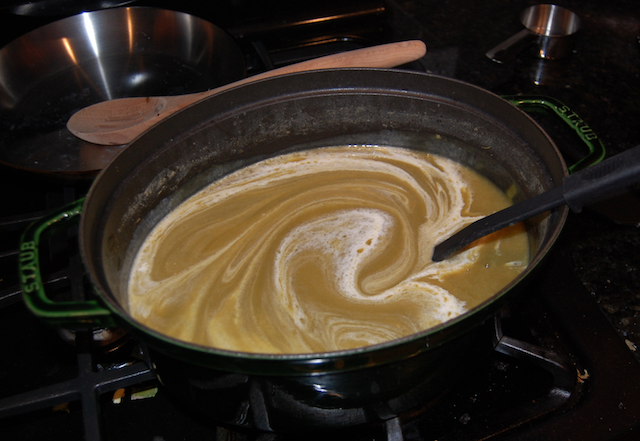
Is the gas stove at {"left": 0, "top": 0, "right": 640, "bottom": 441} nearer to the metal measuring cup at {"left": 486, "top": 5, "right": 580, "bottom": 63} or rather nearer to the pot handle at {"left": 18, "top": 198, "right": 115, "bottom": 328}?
the pot handle at {"left": 18, "top": 198, "right": 115, "bottom": 328}

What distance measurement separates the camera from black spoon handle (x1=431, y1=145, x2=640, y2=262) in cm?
83

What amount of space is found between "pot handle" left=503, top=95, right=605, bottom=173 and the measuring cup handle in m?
0.82

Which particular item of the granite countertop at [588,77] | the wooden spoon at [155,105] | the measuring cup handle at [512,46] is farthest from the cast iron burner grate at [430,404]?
the measuring cup handle at [512,46]

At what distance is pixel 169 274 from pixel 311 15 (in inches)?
47.4

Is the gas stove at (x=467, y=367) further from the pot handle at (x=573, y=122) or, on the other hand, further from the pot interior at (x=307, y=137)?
the pot handle at (x=573, y=122)

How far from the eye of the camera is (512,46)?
1.96 m

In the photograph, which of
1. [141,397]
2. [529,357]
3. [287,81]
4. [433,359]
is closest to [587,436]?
[529,357]

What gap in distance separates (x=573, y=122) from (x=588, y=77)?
3.39 ft

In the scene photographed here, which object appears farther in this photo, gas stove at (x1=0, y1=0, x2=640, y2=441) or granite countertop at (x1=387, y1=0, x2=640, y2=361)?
granite countertop at (x1=387, y1=0, x2=640, y2=361)

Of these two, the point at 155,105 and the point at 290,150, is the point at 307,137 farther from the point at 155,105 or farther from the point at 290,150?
the point at 155,105

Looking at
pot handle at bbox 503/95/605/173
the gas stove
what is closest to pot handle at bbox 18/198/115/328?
the gas stove

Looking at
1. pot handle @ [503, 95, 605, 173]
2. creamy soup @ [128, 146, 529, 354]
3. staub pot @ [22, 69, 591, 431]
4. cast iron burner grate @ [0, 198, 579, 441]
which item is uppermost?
pot handle @ [503, 95, 605, 173]

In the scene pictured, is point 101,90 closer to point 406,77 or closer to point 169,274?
point 169,274

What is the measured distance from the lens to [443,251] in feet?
3.99
